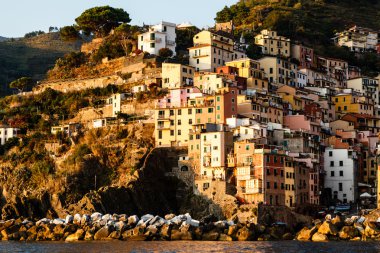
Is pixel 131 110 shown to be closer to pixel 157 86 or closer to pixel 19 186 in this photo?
pixel 157 86

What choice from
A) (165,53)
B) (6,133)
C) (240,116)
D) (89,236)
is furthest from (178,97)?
(89,236)

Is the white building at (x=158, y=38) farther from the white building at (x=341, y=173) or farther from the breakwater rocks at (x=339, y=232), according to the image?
the breakwater rocks at (x=339, y=232)

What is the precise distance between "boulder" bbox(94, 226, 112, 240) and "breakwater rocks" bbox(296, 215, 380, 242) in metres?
16.9

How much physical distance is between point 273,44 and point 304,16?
2391 centimetres

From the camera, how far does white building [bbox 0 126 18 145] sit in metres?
115

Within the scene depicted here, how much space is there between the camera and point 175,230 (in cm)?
8569

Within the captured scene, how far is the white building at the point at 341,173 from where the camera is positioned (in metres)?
103

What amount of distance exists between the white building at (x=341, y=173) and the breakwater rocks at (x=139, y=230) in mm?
15120

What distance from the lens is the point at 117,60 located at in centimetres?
12256

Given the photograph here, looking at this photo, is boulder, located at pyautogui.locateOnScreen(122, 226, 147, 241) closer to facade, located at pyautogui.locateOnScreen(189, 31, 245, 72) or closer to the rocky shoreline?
the rocky shoreline

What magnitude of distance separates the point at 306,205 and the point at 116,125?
23.8m

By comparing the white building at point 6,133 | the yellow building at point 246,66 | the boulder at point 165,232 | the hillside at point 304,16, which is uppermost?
the hillside at point 304,16

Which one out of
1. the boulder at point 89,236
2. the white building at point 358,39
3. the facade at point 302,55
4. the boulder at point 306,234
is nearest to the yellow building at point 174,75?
the facade at point 302,55

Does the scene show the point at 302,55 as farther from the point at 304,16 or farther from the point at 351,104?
the point at 304,16
